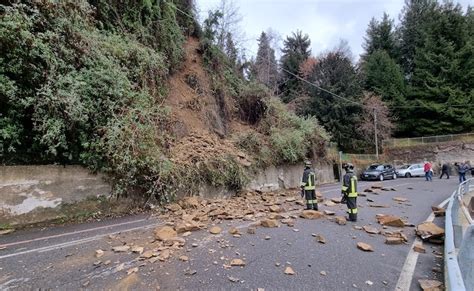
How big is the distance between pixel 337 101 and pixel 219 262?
34.4 m

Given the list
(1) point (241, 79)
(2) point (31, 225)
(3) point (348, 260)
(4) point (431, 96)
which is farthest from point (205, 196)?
(4) point (431, 96)

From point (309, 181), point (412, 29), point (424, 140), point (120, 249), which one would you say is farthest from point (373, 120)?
point (120, 249)

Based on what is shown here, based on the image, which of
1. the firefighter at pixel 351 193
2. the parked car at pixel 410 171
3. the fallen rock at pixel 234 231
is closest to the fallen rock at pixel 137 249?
the fallen rock at pixel 234 231

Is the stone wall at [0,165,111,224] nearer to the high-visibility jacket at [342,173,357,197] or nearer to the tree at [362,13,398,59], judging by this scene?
the high-visibility jacket at [342,173,357,197]

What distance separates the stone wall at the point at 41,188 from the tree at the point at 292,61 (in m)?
31.4

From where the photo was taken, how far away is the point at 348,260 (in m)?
5.48

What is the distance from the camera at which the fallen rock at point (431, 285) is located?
13.8 feet

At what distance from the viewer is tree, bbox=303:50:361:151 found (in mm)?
36812

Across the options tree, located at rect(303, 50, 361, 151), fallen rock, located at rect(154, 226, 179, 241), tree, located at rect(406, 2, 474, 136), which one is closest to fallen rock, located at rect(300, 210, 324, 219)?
fallen rock, located at rect(154, 226, 179, 241)

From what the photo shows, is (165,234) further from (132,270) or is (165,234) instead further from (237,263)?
(237,263)

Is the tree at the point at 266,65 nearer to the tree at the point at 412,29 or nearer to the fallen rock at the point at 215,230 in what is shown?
the tree at the point at 412,29

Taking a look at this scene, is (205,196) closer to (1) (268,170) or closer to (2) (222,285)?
(1) (268,170)

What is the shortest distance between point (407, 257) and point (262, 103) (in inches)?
648

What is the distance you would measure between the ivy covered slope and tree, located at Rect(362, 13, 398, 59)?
46.4 m
